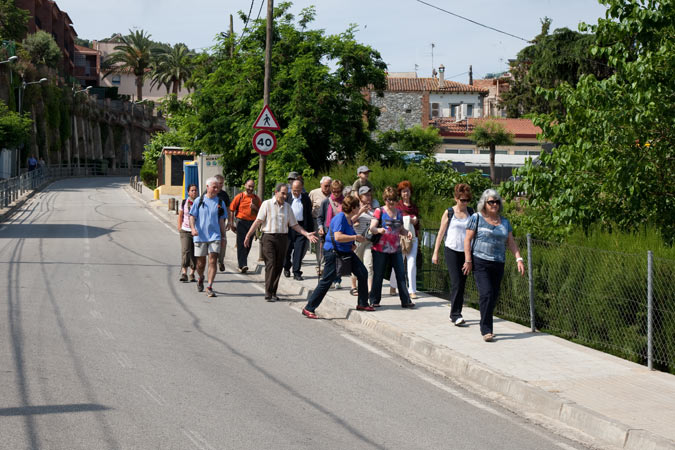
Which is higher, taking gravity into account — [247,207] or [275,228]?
[247,207]

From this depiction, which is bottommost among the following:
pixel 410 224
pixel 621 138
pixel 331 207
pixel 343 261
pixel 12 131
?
pixel 343 261

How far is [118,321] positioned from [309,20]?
56.4 ft

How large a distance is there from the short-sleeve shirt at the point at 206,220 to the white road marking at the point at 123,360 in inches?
182

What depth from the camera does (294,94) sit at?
80.3ft

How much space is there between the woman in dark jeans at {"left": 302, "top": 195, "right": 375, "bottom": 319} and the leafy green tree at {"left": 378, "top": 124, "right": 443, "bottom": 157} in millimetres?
15570

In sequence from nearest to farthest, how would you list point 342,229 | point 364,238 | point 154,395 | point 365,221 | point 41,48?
1. point 154,395
2. point 342,229
3. point 364,238
4. point 365,221
5. point 41,48

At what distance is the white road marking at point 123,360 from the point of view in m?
8.14

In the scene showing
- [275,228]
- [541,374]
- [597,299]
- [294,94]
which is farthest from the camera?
[294,94]

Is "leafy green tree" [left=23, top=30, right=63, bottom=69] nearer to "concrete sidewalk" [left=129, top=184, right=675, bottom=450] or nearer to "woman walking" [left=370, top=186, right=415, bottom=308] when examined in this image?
"woman walking" [left=370, top=186, right=415, bottom=308]

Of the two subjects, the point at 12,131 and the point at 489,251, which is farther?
the point at 12,131

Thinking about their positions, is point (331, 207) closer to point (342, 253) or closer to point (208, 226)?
point (208, 226)

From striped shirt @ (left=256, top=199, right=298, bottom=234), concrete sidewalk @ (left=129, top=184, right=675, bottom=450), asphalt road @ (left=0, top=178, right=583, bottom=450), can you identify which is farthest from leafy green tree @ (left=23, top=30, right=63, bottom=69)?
concrete sidewalk @ (left=129, top=184, right=675, bottom=450)

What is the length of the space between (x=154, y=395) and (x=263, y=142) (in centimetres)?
1024

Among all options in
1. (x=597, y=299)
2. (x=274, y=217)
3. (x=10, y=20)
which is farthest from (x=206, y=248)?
(x=10, y=20)
